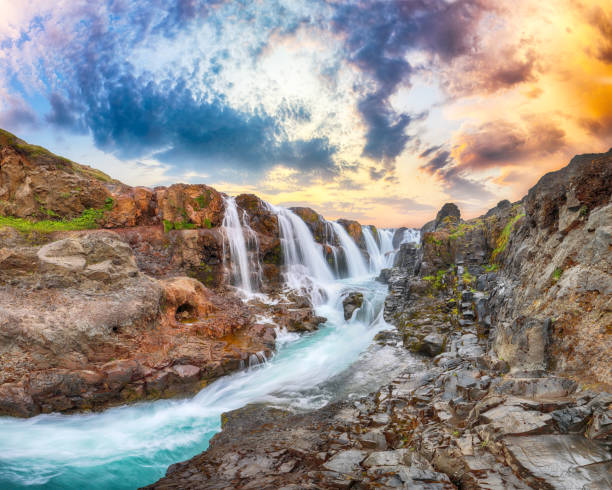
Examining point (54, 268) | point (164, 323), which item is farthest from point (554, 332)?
point (54, 268)

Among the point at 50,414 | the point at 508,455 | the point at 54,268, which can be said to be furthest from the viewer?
the point at 54,268

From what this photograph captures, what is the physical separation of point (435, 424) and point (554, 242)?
4.70 meters

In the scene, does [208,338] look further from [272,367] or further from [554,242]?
[554,242]

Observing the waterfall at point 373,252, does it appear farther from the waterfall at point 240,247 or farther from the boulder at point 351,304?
the waterfall at point 240,247

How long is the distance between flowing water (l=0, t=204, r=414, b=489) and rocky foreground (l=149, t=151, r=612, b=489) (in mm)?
1024

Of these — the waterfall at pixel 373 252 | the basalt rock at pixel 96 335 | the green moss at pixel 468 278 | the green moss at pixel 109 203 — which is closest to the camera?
the basalt rock at pixel 96 335

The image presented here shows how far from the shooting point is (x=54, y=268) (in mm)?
9641

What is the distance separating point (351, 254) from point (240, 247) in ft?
51.0

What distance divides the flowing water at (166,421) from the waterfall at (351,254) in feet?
53.6

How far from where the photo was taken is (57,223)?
16.9 metres

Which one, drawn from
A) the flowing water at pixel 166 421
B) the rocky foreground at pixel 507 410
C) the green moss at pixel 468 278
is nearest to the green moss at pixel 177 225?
the flowing water at pixel 166 421

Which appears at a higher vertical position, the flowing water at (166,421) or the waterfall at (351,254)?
the waterfall at (351,254)

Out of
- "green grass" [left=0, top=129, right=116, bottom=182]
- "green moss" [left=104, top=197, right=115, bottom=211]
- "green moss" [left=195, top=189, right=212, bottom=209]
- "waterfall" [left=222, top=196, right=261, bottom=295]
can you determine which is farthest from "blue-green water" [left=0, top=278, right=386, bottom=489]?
"green grass" [left=0, top=129, right=116, bottom=182]

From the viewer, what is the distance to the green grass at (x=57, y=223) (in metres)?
15.2
